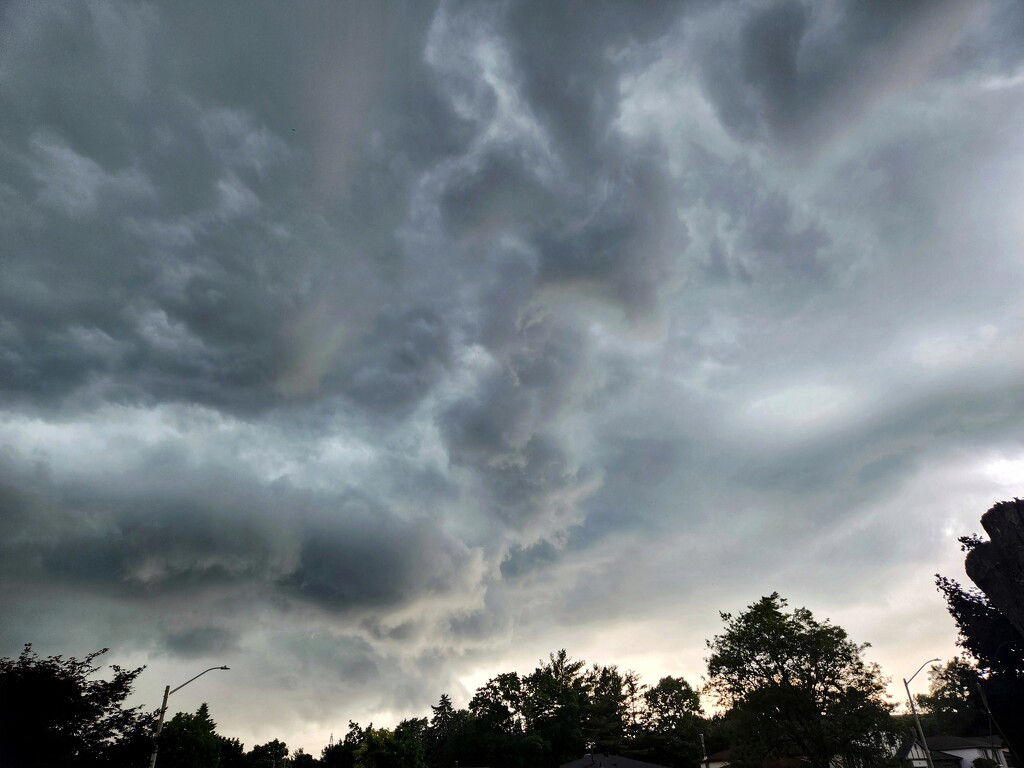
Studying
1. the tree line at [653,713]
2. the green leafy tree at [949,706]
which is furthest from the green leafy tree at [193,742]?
the green leafy tree at [949,706]

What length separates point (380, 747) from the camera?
57.6m

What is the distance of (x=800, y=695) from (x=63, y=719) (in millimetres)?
51396

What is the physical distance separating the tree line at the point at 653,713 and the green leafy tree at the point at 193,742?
0.20 meters

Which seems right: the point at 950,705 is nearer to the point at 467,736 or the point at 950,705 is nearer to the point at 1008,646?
the point at 1008,646

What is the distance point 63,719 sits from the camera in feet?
94.9

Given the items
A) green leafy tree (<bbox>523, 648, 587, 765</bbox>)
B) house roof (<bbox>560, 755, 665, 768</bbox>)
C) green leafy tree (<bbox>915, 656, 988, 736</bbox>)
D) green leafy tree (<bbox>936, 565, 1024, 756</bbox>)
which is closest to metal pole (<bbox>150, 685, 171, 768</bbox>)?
house roof (<bbox>560, 755, 665, 768</bbox>)

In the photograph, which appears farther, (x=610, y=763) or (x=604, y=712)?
(x=604, y=712)

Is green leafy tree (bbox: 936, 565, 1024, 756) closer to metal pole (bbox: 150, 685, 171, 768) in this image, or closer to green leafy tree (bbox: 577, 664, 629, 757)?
green leafy tree (bbox: 577, 664, 629, 757)

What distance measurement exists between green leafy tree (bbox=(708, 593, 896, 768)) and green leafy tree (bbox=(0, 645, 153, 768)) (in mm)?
44599

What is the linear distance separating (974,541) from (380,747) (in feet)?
219

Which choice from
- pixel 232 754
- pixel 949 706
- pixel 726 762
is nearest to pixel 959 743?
pixel 949 706

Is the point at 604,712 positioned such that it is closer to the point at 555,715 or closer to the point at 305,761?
the point at 555,715

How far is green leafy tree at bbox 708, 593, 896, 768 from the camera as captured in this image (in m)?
45.5

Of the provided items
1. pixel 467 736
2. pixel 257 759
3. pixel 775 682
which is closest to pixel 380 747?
pixel 467 736
